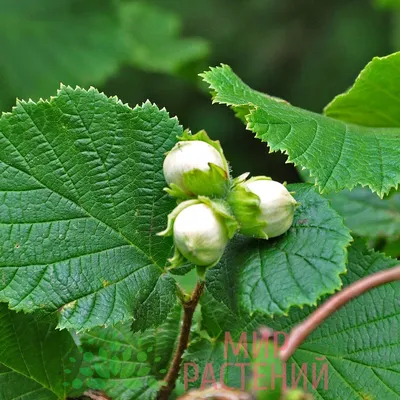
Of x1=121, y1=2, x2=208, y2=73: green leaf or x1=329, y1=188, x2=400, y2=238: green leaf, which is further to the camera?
x1=121, y1=2, x2=208, y2=73: green leaf

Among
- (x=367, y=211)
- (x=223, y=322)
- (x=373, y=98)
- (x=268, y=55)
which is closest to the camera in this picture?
(x=223, y=322)

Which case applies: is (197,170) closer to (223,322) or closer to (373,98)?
(223,322)

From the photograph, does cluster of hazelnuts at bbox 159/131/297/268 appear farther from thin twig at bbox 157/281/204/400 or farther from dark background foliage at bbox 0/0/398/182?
dark background foliage at bbox 0/0/398/182

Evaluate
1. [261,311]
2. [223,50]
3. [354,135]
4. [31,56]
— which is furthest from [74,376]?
[223,50]

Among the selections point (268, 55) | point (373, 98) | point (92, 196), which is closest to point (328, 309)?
point (92, 196)

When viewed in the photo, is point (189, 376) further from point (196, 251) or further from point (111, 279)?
point (196, 251)

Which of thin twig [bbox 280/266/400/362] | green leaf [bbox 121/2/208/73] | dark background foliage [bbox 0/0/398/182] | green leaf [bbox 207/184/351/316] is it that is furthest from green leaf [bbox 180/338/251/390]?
dark background foliage [bbox 0/0/398/182]

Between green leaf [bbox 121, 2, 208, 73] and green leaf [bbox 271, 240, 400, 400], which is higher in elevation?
green leaf [bbox 121, 2, 208, 73]
